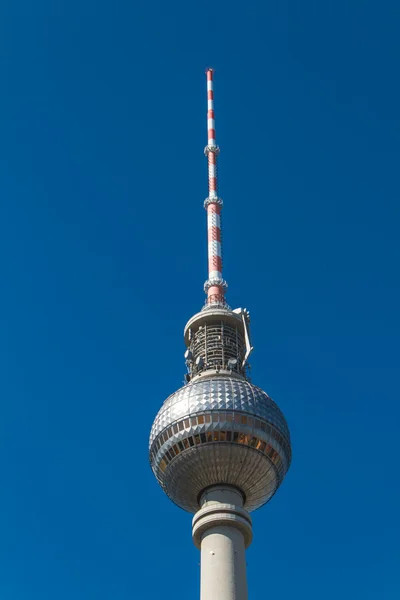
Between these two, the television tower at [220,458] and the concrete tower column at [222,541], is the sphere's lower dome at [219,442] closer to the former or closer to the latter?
the television tower at [220,458]

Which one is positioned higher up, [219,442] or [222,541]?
[219,442]

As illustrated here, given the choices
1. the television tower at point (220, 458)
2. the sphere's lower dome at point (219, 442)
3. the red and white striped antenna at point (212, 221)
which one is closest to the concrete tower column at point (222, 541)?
the television tower at point (220, 458)

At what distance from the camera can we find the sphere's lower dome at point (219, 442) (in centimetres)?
6494

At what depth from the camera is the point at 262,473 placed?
66688 millimetres

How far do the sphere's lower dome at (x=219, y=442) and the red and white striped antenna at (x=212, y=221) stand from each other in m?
14.7

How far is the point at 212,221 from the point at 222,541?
36.1 m

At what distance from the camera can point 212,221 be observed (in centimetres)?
8631

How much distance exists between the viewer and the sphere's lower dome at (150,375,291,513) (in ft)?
213

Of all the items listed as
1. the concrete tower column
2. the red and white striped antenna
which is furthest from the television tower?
the red and white striped antenna

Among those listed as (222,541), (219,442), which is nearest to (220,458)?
(219,442)

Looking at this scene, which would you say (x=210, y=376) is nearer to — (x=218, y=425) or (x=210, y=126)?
(x=218, y=425)

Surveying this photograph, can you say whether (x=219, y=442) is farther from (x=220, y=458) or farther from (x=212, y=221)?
(x=212, y=221)

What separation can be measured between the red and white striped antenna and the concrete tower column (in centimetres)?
2154

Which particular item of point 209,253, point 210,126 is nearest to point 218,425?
point 209,253
